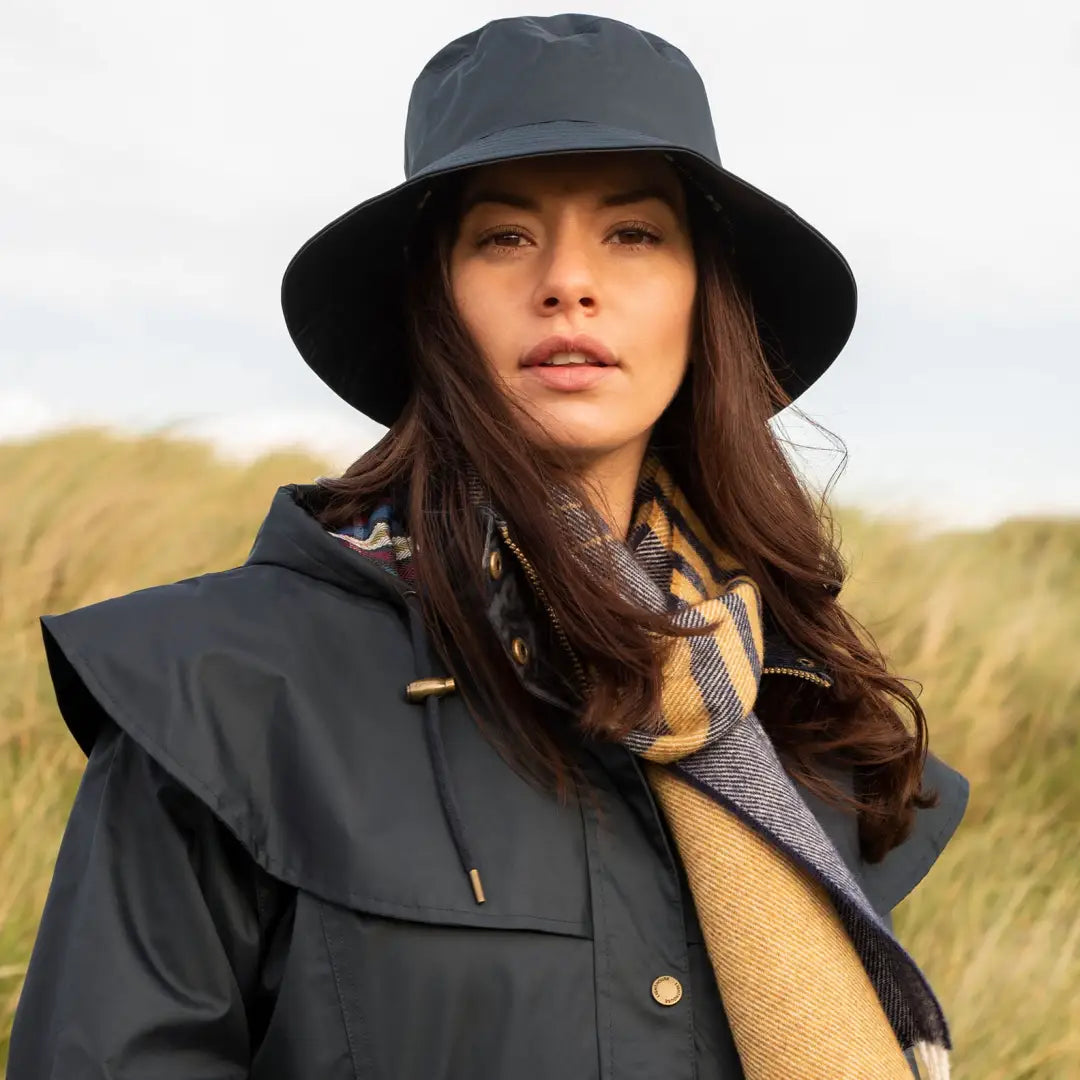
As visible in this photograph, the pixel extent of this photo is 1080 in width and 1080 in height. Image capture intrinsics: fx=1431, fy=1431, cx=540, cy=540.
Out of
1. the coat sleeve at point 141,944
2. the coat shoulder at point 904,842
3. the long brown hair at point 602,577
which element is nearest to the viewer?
the coat sleeve at point 141,944

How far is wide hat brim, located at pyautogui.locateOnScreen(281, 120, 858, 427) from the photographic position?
6.70 ft

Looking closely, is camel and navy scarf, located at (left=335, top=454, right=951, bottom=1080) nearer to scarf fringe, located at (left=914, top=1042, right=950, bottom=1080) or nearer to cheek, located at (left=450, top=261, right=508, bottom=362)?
scarf fringe, located at (left=914, top=1042, right=950, bottom=1080)

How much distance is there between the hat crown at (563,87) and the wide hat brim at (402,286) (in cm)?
3

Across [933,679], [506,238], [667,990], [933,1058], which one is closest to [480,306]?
[506,238]

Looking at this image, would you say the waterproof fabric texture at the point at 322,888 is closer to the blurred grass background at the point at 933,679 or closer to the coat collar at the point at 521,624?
the coat collar at the point at 521,624

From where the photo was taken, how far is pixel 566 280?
6.23 ft

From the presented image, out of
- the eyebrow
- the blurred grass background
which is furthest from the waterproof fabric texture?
the blurred grass background

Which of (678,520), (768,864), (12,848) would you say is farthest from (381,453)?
(12,848)

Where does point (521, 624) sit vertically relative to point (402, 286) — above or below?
below

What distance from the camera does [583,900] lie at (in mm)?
1638

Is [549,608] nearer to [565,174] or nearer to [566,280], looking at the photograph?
[566,280]

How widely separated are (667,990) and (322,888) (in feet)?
1.35

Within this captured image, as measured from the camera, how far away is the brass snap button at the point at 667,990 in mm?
1633

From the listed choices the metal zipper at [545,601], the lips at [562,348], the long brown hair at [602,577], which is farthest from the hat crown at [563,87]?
the metal zipper at [545,601]
